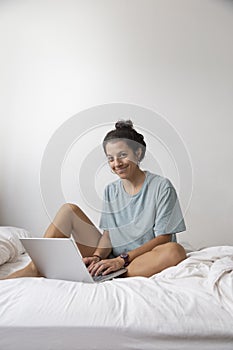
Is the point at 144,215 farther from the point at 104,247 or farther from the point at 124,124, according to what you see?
the point at 124,124

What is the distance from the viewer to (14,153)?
261 cm

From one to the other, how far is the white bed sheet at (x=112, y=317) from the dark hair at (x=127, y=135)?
68 centimetres

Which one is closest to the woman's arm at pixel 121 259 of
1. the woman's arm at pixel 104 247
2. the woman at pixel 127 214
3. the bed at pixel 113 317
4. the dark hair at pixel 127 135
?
the woman at pixel 127 214

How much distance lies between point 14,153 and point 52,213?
3.56 ft

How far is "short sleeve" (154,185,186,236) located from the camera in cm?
157

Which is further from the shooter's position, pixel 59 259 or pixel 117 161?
pixel 117 161

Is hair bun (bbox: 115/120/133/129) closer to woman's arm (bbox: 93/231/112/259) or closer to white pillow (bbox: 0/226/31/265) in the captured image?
woman's arm (bbox: 93/231/112/259)

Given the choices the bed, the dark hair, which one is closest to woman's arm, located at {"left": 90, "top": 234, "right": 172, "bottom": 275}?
the bed

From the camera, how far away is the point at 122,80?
2.62 meters

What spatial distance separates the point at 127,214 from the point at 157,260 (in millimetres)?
295

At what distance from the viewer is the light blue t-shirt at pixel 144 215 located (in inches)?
62.1

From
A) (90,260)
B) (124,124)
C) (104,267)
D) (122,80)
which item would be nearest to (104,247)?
(90,260)

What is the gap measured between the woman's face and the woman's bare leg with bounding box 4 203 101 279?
0.73 feet

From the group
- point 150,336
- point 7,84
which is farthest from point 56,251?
point 7,84
